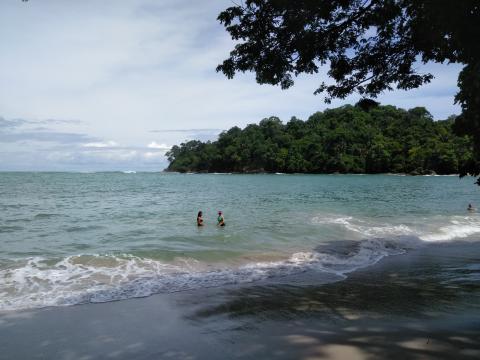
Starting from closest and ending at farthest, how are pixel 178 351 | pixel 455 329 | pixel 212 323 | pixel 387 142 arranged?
pixel 178 351 < pixel 455 329 < pixel 212 323 < pixel 387 142

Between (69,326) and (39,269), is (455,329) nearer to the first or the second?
(69,326)

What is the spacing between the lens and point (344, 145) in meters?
124

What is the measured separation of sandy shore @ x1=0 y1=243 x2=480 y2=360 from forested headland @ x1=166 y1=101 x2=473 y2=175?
9396 cm

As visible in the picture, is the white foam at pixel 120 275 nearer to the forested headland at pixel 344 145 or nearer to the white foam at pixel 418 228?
the white foam at pixel 418 228

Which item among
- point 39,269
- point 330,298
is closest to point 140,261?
point 39,269

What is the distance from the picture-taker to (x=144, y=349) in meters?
5.63

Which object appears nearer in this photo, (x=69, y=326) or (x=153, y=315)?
(x=69, y=326)

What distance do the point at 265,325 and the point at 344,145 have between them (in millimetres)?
122853

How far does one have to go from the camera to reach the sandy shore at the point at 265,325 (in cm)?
536

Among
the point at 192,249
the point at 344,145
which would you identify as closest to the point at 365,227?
the point at 192,249

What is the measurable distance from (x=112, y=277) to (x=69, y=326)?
3567 millimetres

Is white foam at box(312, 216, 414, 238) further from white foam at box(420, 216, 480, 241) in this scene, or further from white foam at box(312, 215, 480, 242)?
white foam at box(420, 216, 480, 241)

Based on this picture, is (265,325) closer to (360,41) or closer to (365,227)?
(360,41)

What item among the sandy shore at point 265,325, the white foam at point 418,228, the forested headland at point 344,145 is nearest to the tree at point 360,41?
the sandy shore at point 265,325
